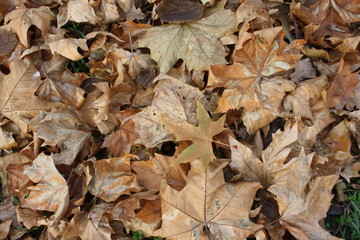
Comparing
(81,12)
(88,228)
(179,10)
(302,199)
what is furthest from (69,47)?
(302,199)

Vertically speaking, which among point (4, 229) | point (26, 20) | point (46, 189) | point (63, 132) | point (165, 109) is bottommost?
point (4, 229)

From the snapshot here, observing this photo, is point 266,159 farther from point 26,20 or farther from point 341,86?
point 26,20

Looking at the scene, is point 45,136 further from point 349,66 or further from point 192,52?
point 349,66

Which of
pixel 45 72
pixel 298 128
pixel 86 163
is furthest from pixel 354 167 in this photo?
pixel 45 72

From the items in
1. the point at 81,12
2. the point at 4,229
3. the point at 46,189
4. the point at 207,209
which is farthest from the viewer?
the point at 81,12

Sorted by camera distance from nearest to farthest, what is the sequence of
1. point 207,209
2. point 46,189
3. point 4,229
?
1. point 207,209
2. point 46,189
3. point 4,229

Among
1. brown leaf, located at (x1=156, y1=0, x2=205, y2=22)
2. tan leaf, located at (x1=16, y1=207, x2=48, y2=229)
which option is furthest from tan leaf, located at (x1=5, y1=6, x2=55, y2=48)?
tan leaf, located at (x1=16, y1=207, x2=48, y2=229)

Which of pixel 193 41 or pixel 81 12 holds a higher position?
pixel 81 12
